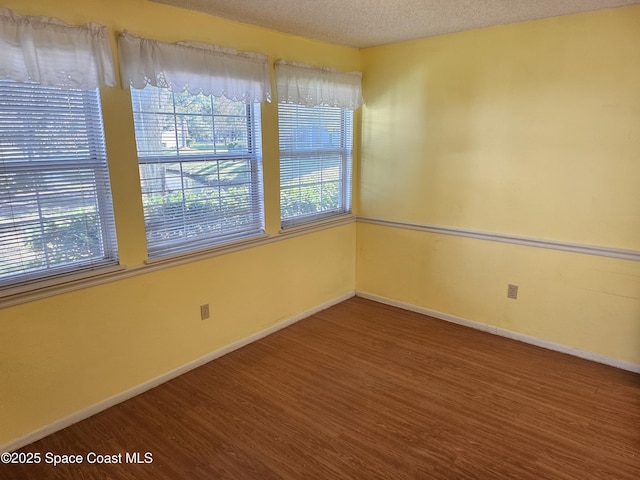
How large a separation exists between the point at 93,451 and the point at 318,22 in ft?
9.18

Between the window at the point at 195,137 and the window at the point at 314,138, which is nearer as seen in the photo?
the window at the point at 195,137

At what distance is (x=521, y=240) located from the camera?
10.0 feet

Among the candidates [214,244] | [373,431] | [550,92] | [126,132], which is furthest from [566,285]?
[126,132]

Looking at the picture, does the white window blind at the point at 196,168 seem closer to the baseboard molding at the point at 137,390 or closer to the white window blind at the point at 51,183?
the white window blind at the point at 51,183

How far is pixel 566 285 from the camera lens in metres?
2.93

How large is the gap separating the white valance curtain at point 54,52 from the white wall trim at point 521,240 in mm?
2459

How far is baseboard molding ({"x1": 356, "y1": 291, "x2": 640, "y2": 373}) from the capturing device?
111 inches

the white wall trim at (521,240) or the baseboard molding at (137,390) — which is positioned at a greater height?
the white wall trim at (521,240)

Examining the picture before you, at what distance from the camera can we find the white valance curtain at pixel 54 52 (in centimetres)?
180

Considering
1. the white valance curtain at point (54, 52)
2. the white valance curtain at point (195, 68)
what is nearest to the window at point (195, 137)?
the white valance curtain at point (195, 68)

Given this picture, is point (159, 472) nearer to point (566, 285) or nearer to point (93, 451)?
point (93, 451)

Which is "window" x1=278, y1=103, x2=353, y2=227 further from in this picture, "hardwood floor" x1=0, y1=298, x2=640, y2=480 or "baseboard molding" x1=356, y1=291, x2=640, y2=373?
"hardwood floor" x1=0, y1=298, x2=640, y2=480

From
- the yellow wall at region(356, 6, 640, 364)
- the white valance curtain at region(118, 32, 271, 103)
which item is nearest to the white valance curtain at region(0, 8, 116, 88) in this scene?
the white valance curtain at region(118, 32, 271, 103)

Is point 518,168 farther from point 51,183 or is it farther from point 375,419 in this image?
point 51,183
